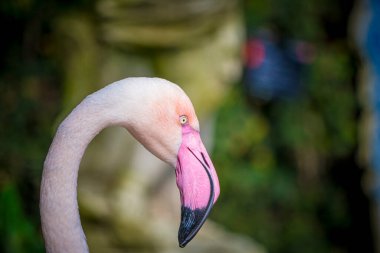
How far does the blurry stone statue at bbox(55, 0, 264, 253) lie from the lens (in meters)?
2.74

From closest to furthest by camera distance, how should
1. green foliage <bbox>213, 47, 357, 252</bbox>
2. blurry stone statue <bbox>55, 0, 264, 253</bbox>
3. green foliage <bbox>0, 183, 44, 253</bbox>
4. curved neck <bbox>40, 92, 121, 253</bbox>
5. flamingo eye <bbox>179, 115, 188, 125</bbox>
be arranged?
1. curved neck <bbox>40, 92, 121, 253</bbox>
2. flamingo eye <bbox>179, 115, 188, 125</bbox>
3. green foliage <bbox>0, 183, 44, 253</bbox>
4. blurry stone statue <bbox>55, 0, 264, 253</bbox>
5. green foliage <bbox>213, 47, 357, 252</bbox>

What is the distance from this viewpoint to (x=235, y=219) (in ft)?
13.8

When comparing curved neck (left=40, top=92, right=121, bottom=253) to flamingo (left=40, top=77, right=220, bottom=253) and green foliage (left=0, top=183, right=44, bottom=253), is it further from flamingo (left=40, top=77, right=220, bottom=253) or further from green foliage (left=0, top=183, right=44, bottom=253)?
green foliage (left=0, top=183, right=44, bottom=253)

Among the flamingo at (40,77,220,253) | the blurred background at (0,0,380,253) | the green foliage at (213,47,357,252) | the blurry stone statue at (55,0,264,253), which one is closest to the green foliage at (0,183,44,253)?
the blurred background at (0,0,380,253)

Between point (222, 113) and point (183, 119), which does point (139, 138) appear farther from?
point (222, 113)

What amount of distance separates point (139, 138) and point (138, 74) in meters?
1.32

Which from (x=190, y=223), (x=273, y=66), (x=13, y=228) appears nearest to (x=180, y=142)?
(x=190, y=223)

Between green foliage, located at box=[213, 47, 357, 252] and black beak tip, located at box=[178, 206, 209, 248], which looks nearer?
black beak tip, located at box=[178, 206, 209, 248]

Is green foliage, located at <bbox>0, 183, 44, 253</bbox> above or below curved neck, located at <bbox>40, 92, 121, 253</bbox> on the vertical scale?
below

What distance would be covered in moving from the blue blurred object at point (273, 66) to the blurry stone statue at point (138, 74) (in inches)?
50.1

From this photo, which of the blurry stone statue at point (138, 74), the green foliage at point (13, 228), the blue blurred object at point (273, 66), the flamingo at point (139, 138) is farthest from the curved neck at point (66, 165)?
the blue blurred object at point (273, 66)

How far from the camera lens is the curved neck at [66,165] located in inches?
55.3

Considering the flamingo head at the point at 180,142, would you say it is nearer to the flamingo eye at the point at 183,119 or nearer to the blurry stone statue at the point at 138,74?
the flamingo eye at the point at 183,119

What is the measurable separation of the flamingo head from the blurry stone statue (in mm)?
1193
